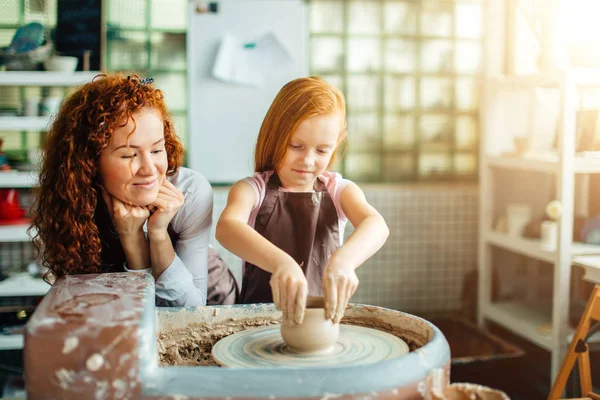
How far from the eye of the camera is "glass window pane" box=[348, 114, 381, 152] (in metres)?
3.53

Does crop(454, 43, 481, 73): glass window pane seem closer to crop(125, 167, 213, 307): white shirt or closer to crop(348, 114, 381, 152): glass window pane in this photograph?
crop(348, 114, 381, 152): glass window pane

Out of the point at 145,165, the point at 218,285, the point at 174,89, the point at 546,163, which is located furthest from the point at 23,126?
the point at 546,163

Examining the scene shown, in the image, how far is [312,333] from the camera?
4.28 ft

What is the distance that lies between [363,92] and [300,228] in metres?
1.86

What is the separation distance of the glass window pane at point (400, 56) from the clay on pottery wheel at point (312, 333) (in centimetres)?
245

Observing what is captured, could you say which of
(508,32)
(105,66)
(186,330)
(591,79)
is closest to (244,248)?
(186,330)

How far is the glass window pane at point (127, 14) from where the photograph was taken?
10.6ft

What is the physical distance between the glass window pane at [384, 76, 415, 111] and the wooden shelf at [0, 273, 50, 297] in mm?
2004

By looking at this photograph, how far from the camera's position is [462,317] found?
144 inches

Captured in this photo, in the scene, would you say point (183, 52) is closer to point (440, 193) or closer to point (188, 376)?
point (440, 193)

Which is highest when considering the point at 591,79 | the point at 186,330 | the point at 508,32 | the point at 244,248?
the point at 508,32

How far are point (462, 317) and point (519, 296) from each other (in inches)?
14.6

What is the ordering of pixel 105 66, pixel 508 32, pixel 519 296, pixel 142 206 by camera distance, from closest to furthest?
pixel 142 206
pixel 105 66
pixel 508 32
pixel 519 296

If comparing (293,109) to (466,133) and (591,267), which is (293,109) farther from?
(466,133)
